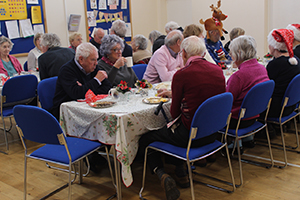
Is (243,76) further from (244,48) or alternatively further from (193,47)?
(193,47)

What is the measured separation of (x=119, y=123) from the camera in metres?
2.22

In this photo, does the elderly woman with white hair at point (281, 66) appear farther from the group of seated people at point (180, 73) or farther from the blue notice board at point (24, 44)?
the blue notice board at point (24, 44)

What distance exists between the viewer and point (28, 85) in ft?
12.6

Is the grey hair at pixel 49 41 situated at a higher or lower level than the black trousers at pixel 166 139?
higher

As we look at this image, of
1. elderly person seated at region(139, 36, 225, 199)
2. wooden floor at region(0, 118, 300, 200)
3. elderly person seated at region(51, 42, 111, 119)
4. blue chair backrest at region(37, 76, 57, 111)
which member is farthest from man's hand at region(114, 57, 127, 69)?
wooden floor at region(0, 118, 300, 200)

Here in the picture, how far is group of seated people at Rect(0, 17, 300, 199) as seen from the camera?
2287 millimetres

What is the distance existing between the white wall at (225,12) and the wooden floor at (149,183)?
338cm

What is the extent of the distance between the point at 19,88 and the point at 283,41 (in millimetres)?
3007

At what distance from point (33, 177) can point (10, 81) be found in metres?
1.25

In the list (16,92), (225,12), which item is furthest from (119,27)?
(225,12)

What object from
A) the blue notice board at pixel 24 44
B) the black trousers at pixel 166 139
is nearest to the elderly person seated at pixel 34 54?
the blue notice board at pixel 24 44

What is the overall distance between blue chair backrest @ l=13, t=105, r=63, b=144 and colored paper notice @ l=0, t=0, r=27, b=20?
13.1 ft

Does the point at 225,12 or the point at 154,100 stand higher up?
the point at 225,12

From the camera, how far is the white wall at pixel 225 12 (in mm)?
6234
